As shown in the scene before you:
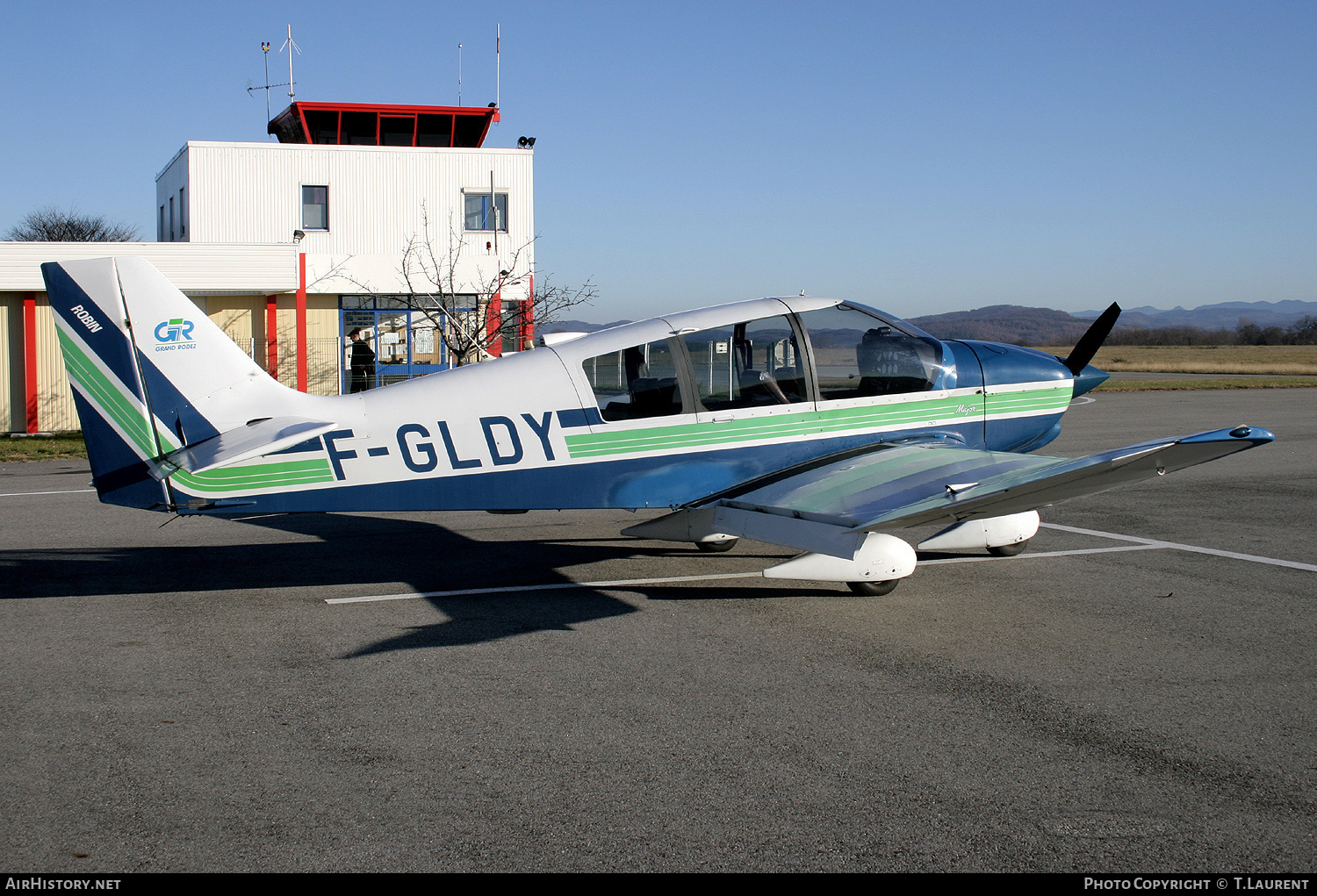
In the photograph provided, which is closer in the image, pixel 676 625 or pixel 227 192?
pixel 676 625

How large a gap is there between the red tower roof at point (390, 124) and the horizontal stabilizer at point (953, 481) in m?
26.5

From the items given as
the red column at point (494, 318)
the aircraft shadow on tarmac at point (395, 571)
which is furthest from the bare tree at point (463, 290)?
the aircraft shadow on tarmac at point (395, 571)

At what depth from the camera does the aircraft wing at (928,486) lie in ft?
17.1

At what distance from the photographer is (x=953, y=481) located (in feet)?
20.9

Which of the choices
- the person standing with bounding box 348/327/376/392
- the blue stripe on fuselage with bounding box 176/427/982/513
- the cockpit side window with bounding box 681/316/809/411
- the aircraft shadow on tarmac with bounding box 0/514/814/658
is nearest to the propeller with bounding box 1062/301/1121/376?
the blue stripe on fuselage with bounding box 176/427/982/513

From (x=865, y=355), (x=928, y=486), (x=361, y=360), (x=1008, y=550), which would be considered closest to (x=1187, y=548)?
(x=1008, y=550)

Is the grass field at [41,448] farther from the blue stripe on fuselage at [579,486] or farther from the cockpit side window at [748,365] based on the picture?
the cockpit side window at [748,365]

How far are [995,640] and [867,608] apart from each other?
0.97 m

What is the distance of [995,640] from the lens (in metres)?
5.94

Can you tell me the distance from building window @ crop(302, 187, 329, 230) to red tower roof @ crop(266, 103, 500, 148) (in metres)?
3.87
